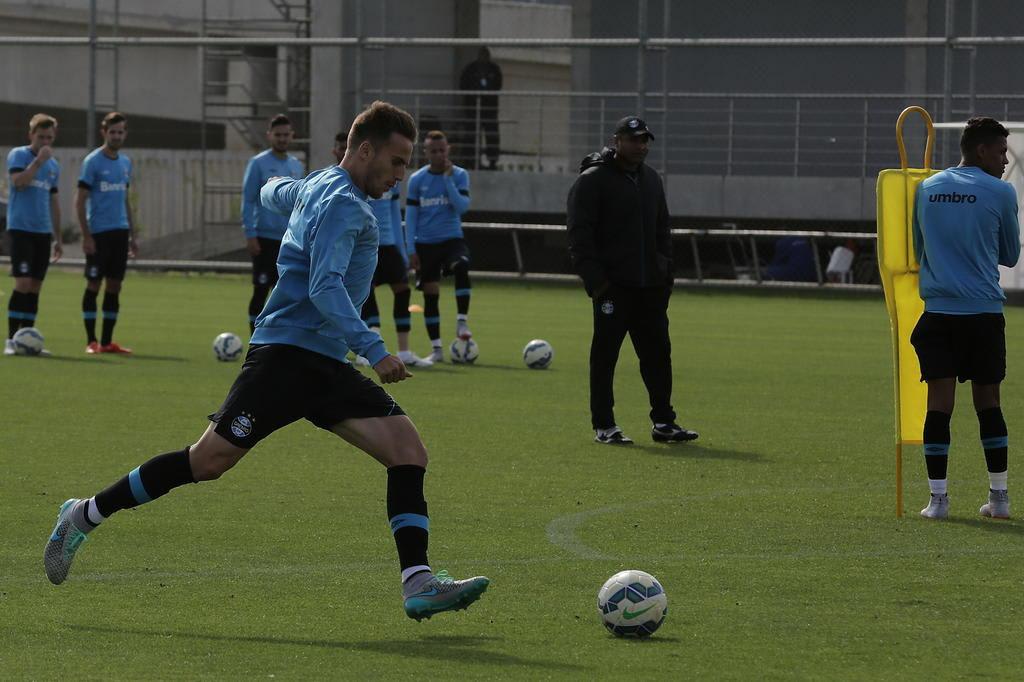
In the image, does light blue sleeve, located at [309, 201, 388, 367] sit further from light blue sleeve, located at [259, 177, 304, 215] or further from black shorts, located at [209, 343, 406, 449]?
light blue sleeve, located at [259, 177, 304, 215]

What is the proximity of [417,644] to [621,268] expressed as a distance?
542 centimetres

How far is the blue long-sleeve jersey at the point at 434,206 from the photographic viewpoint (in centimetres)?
1642

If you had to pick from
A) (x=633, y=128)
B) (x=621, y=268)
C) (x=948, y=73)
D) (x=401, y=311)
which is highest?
(x=948, y=73)

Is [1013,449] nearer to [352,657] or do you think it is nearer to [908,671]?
[908,671]

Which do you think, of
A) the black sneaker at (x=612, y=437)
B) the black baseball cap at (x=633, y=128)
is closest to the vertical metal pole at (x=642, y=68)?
the black baseball cap at (x=633, y=128)

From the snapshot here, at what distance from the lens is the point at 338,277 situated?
227 inches

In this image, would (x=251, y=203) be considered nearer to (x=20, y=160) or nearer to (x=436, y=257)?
(x=436, y=257)

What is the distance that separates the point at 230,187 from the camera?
30.5 metres

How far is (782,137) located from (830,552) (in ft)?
70.9

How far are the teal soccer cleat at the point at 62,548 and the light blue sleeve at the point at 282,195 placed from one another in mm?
1407

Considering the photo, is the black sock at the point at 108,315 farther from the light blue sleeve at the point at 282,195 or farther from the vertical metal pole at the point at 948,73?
the vertical metal pole at the point at 948,73

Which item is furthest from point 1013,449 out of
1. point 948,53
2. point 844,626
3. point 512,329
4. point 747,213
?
point 747,213

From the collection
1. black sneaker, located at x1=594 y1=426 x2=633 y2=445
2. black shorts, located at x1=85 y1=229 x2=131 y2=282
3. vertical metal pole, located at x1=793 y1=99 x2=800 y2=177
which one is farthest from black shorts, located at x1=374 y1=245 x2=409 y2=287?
vertical metal pole, located at x1=793 y1=99 x2=800 y2=177

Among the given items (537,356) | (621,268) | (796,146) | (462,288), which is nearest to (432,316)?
(462,288)
